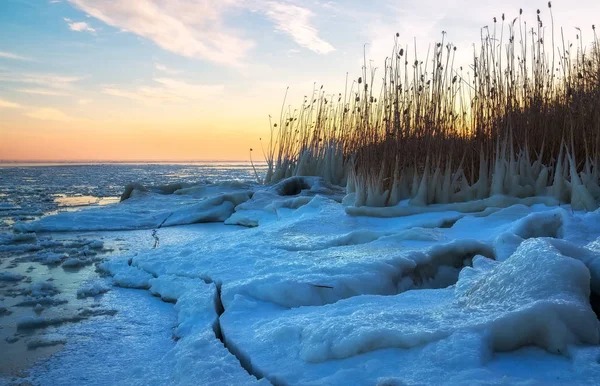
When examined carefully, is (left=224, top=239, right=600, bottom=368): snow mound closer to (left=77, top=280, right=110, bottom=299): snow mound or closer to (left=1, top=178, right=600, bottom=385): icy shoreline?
(left=1, top=178, right=600, bottom=385): icy shoreline

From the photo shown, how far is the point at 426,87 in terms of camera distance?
417cm

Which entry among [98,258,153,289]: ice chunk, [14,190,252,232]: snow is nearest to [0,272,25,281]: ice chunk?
[98,258,153,289]: ice chunk

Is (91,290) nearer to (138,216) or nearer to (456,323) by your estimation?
(456,323)

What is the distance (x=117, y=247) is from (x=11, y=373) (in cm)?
221

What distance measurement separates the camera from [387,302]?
162 cm

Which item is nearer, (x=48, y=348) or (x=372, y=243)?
(x=48, y=348)

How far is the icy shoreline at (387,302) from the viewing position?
1154mm

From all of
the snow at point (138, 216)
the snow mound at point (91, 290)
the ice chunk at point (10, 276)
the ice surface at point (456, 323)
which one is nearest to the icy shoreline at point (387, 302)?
the ice surface at point (456, 323)

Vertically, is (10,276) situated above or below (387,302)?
below

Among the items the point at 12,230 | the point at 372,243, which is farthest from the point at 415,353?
the point at 12,230

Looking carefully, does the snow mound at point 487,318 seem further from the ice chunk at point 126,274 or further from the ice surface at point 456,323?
the ice chunk at point 126,274

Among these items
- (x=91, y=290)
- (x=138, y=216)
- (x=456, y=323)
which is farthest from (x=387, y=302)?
(x=138, y=216)

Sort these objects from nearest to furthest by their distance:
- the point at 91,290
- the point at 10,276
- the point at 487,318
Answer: the point at 487,318
the point at 91,290
the point at 10,276

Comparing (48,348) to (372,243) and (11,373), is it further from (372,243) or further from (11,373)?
(372,243)
